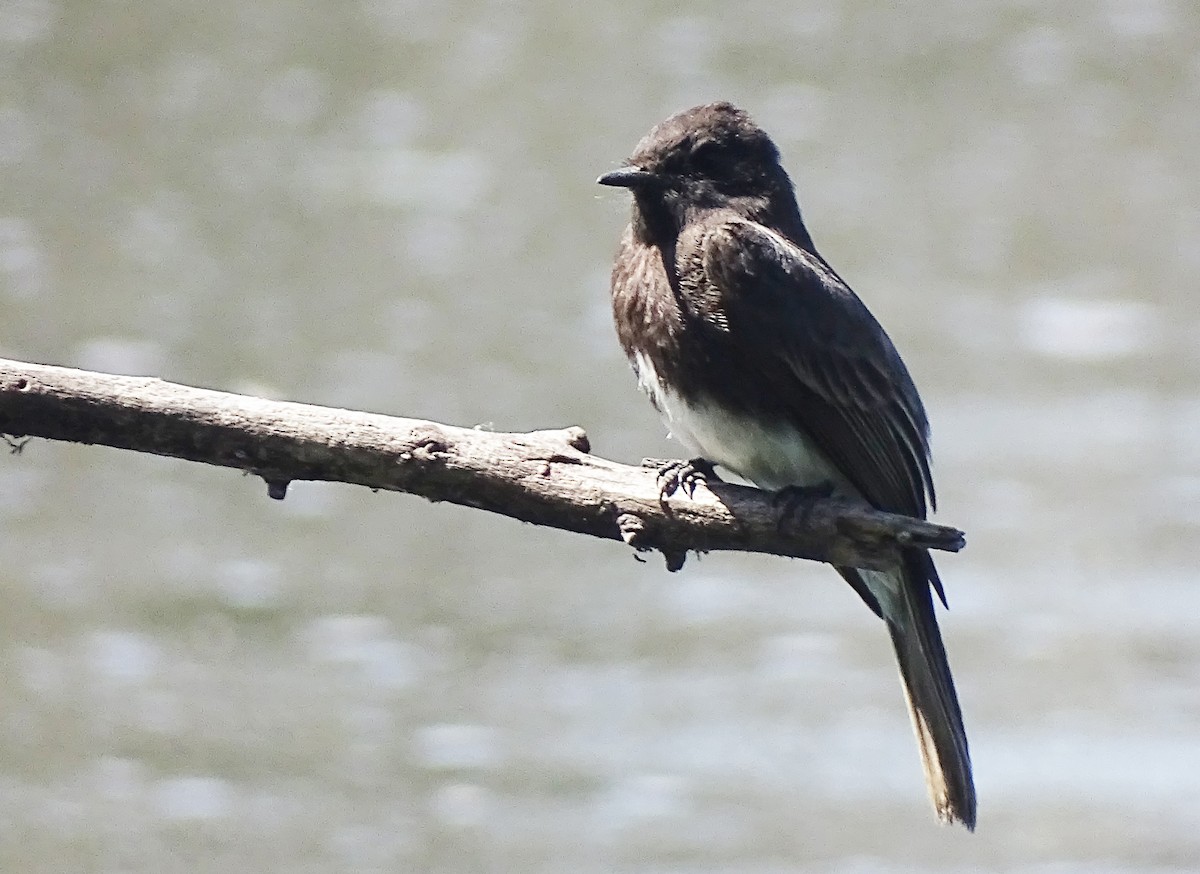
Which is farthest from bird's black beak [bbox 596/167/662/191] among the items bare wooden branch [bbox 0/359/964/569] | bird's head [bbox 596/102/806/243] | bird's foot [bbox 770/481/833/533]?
bare wooden branch [bbox 0/359/964/569]

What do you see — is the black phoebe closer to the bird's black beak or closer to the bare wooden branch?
the bird's black beak

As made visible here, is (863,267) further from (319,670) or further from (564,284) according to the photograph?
(319,670)

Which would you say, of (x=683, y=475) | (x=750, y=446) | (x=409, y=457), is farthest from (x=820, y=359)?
(x=409, y=457)

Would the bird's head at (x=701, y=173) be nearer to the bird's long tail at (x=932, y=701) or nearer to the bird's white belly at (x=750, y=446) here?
the bird's white belly at (x=750, y=446)

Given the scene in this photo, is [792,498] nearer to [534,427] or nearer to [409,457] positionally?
[409,457]

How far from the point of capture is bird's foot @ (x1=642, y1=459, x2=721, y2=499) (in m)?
5.37

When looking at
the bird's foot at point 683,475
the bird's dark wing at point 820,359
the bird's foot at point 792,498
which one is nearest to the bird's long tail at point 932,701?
the bird's dark wing at point 820,359

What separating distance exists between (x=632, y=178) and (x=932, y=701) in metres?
1.60

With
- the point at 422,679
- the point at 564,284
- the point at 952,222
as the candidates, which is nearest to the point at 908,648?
the point at 422,679

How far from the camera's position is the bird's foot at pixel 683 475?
Answer: 537 cm

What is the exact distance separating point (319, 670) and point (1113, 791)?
364 centimetres

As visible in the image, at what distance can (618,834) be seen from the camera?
978 centimetres

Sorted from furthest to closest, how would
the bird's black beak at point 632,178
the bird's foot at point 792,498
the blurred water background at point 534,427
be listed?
the blurred water background at point 534,427, the bird's black beak at point 632,178, the bird's foot at point 792,498

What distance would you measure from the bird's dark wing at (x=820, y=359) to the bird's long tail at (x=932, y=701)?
24 centimetres
